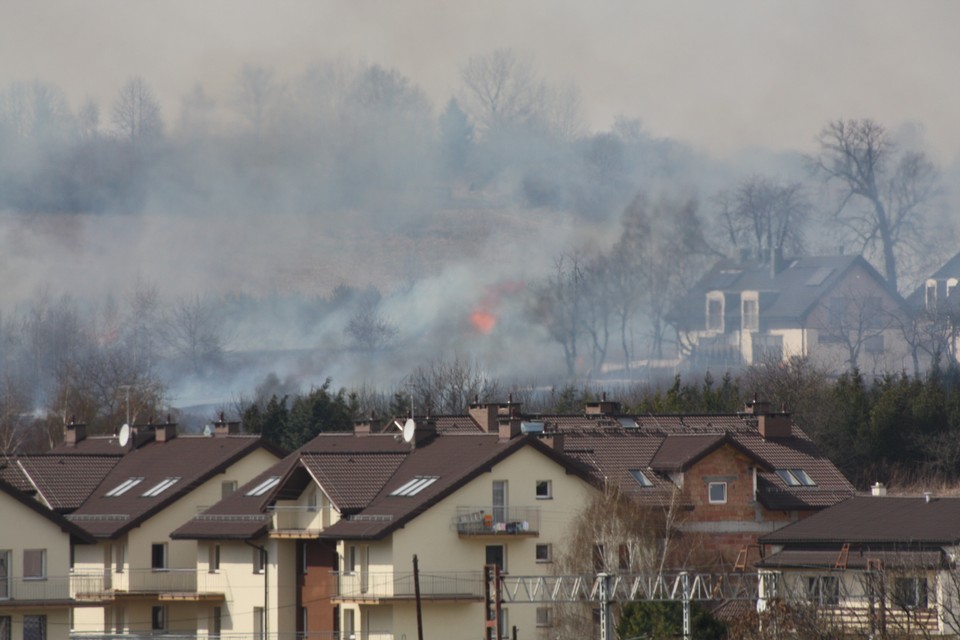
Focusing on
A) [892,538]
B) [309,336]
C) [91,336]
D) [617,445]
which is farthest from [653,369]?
[892,538]

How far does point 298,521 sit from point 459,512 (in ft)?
16.8

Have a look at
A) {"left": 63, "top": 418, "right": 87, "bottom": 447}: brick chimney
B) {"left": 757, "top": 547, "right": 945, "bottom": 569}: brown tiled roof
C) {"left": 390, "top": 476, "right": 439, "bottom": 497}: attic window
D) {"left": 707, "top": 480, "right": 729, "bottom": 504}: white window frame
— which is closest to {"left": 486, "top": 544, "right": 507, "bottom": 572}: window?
{"left": 390, "top": 476, "right": 439, "bottom": 497}: attic window

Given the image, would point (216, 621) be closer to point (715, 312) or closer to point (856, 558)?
point (856, 558)

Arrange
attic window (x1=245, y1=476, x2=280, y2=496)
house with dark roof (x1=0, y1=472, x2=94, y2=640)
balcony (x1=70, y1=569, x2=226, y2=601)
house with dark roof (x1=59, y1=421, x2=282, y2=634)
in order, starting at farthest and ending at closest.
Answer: house with dark roof (x1=59, y1=421, x2=282, y2=634)
attic window (x1=245, y1=476, x2=280, y2=496)
balcony (x1=70, y1=569, x2=226, y2=601)
house with dark roof (x1=0, y1=472, x2=94, y2=640)

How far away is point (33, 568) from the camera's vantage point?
48188mm

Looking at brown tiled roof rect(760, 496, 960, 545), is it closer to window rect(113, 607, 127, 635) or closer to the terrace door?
the terrace door

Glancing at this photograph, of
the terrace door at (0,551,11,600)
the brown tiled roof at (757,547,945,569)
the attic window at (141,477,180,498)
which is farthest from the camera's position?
the attic window at (141,477,180,498)

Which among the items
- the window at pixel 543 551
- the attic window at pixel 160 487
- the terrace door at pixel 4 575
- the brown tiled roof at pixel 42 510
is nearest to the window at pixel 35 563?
the terrace door at pixel 4 575

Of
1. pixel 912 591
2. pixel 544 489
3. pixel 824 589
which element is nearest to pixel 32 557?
pixel 544 489

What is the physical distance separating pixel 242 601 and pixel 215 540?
200 centimetres

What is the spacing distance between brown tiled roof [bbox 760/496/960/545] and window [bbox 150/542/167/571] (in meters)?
19.4

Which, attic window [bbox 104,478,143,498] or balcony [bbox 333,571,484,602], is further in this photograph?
attic window [bbox 104,478,143,498]

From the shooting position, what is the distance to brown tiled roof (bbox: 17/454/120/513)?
6331cm

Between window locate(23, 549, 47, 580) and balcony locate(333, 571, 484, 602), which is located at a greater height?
window locate(23, 549, 47, 580)
